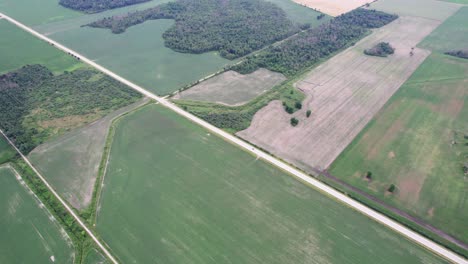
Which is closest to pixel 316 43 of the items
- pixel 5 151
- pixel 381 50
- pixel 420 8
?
pixel 381 50

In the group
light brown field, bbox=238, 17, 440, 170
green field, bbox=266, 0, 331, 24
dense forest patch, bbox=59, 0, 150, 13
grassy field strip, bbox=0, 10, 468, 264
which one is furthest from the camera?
dense forest patch, bbox=59, 0, 150, 13

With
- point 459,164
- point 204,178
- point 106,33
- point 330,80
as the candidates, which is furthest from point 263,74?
point 106,33

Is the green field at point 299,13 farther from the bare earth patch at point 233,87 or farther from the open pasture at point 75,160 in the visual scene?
the open pasture at point 75,160

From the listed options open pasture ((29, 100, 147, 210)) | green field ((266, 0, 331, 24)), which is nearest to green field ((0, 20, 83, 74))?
open pasture ((29, 100, 147, 210))

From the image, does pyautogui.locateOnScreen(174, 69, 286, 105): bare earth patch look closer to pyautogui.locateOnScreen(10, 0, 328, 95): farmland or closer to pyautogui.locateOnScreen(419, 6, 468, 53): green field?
pyautogui.locateOnScreen(10, 0, 328, 95): farmland

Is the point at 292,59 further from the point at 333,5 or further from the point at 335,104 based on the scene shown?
the point at 333,5

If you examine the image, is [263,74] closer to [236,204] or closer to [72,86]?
[236,204]
